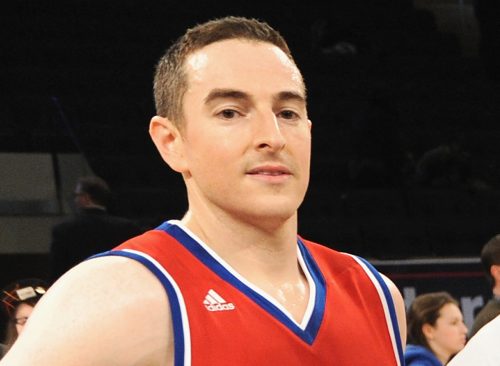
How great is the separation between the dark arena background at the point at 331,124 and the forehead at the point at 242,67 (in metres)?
4.64

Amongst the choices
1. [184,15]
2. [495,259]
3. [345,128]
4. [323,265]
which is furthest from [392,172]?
[323,265]

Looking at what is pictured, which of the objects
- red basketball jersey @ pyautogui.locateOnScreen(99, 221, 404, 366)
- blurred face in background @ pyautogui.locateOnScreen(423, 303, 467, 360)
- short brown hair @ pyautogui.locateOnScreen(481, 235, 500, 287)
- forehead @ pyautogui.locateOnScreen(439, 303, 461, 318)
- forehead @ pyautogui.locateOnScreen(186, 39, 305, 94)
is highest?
forehead @ pyautogui.locateOnScreen(186, 39, 305, 94)

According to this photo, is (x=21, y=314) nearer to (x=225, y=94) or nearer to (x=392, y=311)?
(x=392, y=311)

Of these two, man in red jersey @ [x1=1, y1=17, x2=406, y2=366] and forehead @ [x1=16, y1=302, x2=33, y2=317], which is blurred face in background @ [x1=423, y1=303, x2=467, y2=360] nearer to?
forehead @ [x1=16, y1=302, x2=33, y2=317]

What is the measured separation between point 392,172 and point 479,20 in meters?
2.69

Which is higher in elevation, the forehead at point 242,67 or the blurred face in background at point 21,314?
the forehead at point 242,67

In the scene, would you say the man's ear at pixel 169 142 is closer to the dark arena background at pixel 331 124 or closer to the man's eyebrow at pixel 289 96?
the man's eyebrow at pixel 289 96

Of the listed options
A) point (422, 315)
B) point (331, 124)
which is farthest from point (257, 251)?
point (331, 124)

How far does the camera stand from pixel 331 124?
9.34 m

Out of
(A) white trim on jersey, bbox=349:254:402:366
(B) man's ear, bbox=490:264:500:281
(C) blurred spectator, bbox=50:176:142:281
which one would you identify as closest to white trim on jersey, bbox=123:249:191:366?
(A) white trim on jersey, bbox=349:254:402:366

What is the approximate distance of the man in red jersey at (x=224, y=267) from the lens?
1628 millimetres

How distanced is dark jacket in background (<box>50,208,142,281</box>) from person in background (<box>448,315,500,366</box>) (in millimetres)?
4337

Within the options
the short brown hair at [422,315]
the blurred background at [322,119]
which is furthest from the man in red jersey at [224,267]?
the blurred background at [322,119]

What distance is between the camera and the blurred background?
715 centimetres
